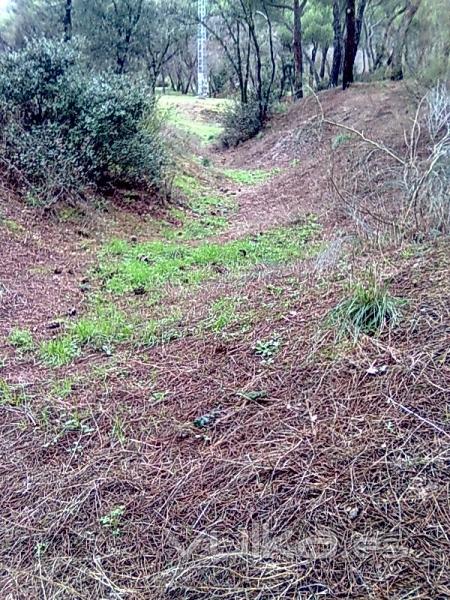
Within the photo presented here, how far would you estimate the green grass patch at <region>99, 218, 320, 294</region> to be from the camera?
16.1 ft

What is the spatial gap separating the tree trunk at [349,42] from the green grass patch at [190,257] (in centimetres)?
816

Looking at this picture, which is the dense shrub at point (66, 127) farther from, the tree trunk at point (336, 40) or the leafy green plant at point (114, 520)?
the tree trunk at point (336, 40)

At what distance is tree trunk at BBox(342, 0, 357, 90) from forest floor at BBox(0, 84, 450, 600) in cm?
1023

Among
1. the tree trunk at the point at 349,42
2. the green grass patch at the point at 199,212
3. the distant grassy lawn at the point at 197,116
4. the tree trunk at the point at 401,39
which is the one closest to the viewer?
the green grass patch at the point at 199,212

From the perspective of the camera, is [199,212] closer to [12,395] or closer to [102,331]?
[102,331]

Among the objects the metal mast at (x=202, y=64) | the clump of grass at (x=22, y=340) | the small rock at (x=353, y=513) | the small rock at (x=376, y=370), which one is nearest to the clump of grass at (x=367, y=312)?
the small rock at (x=376, y=370)

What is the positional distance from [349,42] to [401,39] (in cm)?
128

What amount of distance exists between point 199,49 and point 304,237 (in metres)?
20.1

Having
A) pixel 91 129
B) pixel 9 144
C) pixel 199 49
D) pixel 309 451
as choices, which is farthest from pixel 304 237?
pixel 199 49

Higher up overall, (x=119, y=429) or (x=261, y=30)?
(x=261, y=30)

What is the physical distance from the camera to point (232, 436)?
234 cm

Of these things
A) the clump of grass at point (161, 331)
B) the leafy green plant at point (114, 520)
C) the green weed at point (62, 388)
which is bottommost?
the leafy green plant at point (114, 520)

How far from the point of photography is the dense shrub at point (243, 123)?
53.4ft

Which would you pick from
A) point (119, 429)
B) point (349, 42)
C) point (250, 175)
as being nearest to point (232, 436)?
point (119, 429)
